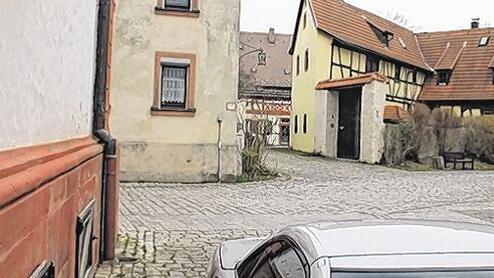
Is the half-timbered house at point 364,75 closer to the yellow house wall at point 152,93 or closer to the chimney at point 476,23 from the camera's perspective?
the chimney at point 476,23

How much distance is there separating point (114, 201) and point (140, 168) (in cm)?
1053

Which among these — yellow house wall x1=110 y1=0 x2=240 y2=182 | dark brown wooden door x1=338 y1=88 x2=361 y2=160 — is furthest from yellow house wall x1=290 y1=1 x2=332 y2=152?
yellow house wall x1=110 y1=0 x2=240 y2=182

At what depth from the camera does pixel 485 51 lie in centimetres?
3959

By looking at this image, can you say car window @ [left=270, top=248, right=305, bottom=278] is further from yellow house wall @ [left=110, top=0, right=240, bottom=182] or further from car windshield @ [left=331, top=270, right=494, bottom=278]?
yellow house wall @ [left=110, top=0, right=240, bottom=182]

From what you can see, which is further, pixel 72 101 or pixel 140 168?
pixel 140 168

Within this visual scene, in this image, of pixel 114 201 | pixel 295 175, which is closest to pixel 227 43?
pixel 295 175

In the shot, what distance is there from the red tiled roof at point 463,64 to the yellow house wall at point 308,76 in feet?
24.6

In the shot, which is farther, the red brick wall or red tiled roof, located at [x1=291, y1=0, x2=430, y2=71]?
red tiled roof, located at [x1=291, y1=0, x2=430, y2=71]

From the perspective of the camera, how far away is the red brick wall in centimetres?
288

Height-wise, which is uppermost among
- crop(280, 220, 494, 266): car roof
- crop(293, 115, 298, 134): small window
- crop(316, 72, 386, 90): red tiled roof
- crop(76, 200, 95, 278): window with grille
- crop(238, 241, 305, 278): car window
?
crop(316, 72, 386, 90): red tiled roof

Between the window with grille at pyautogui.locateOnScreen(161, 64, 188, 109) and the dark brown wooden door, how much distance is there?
13.0 m

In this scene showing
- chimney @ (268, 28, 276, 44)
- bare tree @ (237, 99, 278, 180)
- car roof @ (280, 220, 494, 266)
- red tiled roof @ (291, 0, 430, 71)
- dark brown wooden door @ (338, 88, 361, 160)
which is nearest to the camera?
car roof @ (280, 220, 494, 266)

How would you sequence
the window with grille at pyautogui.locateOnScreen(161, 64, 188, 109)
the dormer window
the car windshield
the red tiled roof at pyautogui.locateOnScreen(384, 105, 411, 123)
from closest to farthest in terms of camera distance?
1. the car windshield
2. the window with grille at pyautogui.locateOnScreen(161, 64, 188, 109)
3. the red tiled roof at pyautogui.locateOnScreen(384, 105, 411, 123)
4. the dormer window

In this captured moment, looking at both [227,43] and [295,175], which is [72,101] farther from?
[295,175]
